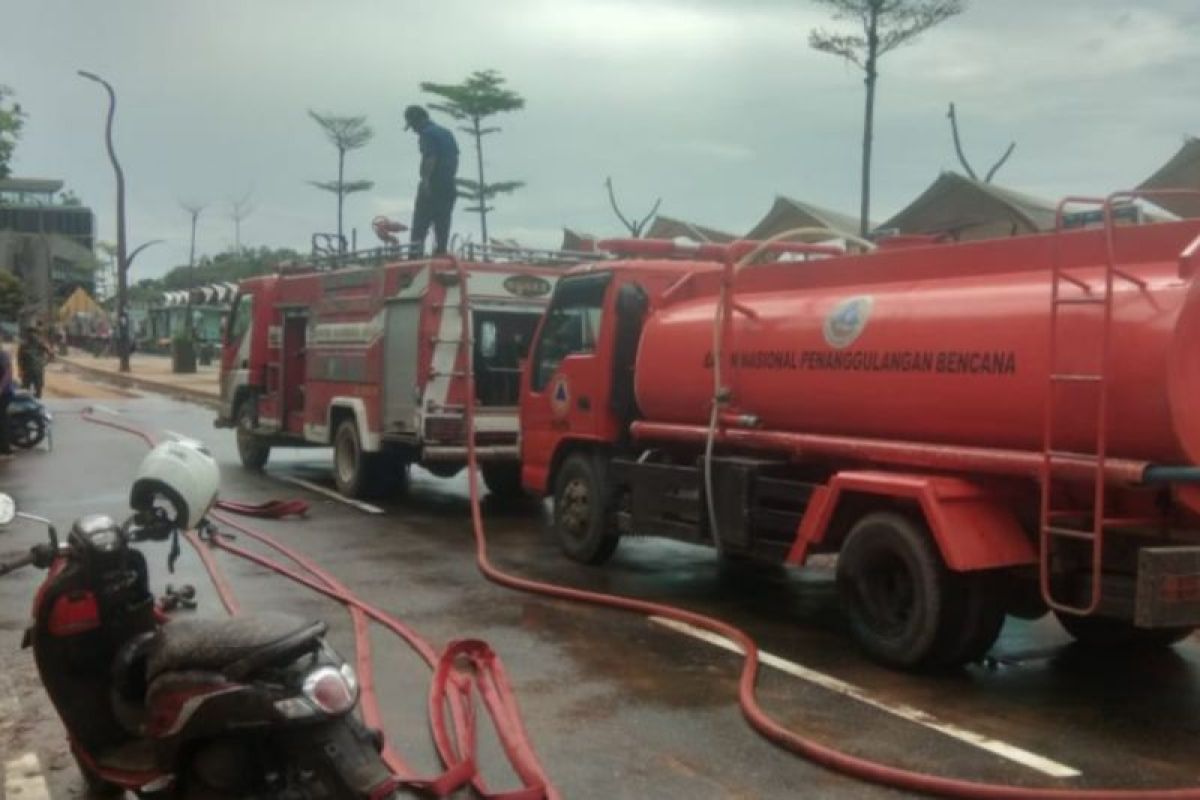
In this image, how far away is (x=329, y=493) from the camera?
47.9 ft

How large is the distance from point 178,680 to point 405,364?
915 cm

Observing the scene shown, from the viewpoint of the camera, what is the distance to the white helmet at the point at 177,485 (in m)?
4.80

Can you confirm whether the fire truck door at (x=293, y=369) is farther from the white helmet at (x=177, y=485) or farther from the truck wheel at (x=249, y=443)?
the white helmet at (x=177, y=485)

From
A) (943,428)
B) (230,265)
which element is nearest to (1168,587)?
(943,428)

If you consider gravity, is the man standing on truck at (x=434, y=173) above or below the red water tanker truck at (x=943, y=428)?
above

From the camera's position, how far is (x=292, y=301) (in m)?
16.0

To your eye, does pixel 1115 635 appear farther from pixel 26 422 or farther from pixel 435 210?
pixel 26 422

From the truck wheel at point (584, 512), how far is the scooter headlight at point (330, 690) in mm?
6031

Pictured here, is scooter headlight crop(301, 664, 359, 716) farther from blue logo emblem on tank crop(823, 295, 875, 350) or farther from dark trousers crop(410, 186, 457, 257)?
dark trousers crop(410, 186, 457, 257)

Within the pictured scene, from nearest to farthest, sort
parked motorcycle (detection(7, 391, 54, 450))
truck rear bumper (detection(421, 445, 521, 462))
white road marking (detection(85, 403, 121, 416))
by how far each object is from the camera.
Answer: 1. truck rear bumper (detection(421, 445, 521, 462))
2. parked motorcycle (detection(7, 391, 54, 450))
3. white road marking (detection(85, 403, 121, 416))

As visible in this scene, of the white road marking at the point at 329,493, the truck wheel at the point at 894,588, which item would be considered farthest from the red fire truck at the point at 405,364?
the truck wheel at the point at 894,588

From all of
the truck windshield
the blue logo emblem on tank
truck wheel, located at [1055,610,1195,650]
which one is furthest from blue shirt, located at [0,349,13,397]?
truck wheel, located at [1055,610,1195,650]

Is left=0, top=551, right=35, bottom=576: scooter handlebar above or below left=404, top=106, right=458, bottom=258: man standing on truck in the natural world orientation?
below

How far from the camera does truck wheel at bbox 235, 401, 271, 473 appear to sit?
55.4 feet
